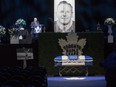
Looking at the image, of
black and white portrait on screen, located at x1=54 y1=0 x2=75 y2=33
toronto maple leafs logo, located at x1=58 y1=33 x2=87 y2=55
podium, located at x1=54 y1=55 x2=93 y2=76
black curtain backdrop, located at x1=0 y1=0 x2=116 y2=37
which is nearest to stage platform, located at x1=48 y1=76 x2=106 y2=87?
podium, located at x1=54 y1=55 x2=93 y2=76

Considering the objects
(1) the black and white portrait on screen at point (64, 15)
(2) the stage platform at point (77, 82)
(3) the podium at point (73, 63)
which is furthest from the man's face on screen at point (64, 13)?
(2) the stage platform at point (77, 82)

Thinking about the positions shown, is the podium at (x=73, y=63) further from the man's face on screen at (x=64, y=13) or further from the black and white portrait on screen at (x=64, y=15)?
the man's face on screen at (x=64, y=13)

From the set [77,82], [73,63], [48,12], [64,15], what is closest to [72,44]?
[73,63]

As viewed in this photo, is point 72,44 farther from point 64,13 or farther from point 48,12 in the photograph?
point 48,12

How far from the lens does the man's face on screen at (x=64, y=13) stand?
16.2 meters

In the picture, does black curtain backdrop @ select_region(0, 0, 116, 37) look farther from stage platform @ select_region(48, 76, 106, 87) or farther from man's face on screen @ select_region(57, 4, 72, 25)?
stage platform @ select_region(48, 76, 106, 87)

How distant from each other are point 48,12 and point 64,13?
75 centimetres

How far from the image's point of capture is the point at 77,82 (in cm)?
1012

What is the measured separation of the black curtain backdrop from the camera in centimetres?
1648

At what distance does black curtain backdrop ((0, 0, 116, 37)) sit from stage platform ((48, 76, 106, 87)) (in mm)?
5953

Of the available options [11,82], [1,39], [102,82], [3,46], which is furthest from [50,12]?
[11,82]

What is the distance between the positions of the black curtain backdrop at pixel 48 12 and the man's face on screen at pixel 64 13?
1.16 ft

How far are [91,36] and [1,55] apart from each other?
9.28 feet

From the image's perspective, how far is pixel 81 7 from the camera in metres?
16.6
